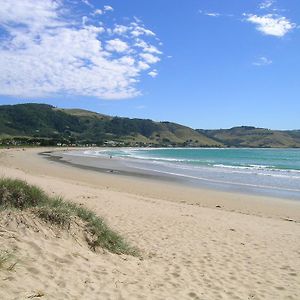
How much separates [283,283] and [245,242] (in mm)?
2899

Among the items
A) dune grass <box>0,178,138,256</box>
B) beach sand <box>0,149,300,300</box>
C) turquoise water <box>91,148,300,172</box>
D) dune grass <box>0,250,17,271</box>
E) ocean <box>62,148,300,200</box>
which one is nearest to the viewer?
dune grass <box>0,250,17,271</box>

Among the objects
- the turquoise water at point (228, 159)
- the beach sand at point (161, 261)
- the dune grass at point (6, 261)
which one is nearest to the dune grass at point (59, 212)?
the beach sand at point (161, 261)

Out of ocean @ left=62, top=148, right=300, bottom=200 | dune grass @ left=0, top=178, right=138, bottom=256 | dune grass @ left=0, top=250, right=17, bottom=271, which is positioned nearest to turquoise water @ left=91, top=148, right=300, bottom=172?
ocean @ left=62, top=148, right=300, bottom=200

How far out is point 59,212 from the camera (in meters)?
7.43

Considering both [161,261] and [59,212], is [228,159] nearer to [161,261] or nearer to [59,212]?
[161,261]

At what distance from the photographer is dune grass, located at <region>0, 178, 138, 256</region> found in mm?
7336

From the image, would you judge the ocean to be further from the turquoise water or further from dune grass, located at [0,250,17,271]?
dune grass, located at [0,250,17,271]

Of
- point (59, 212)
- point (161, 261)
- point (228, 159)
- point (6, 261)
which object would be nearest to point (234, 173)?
point (161, 261)

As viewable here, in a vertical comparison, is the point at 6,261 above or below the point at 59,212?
below

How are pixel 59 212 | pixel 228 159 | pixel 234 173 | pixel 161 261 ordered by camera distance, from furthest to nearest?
pixel 228 159 < pixel 234 173 < pixel 161 261 < pixel 59 212

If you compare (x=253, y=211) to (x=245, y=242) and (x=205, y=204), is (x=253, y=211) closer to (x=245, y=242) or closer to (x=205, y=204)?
(x=205, y=204)

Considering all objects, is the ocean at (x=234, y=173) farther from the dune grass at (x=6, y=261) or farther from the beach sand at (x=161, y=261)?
the dune grass at (x=6, y=261)

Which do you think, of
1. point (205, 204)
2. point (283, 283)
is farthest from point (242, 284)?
point (205, 204)

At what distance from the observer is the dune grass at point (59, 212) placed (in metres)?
7.34
